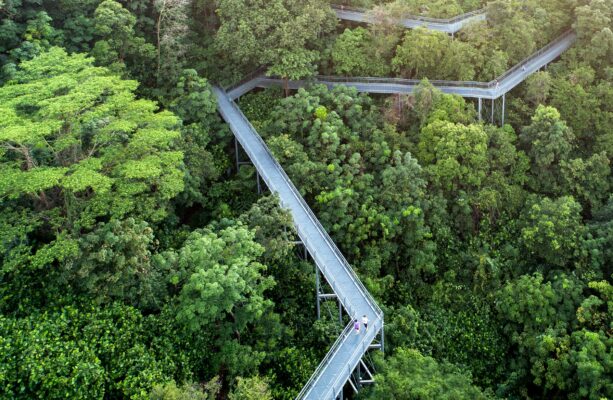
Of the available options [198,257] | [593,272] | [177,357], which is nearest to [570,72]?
[593,272]

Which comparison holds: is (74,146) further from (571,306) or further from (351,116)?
(571,306)

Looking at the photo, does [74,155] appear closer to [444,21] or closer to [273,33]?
[273,33]

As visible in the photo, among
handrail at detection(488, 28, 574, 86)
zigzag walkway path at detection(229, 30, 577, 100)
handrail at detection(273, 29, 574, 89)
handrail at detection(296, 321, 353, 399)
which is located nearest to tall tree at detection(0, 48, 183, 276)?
handrail at detection(296, 321, 353, 399)

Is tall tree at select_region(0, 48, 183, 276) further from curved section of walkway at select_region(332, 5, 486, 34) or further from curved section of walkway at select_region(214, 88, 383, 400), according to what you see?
curved section of walkway at select_region(332, 5, 486, 34)

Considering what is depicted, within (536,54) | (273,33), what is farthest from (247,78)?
(536,54)

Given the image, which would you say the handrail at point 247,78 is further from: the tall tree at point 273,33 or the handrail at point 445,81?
the handrail at point 445,81

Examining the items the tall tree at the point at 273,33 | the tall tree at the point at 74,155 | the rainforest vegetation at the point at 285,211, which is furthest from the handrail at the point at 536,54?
the tall tree at the point at 74,155
